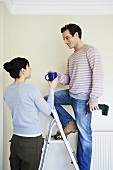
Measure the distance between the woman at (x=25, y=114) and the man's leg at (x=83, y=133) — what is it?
361 millimetres

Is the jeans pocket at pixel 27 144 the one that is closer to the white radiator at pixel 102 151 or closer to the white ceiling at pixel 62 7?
the white radiator at pixel 102 151

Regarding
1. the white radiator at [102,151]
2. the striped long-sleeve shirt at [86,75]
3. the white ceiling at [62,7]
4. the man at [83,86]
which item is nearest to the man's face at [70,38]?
the man at [83,86]

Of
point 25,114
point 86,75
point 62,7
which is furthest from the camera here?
point 62,7

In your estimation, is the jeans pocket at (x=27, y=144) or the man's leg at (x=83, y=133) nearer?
the jeans pocket at (x=27, y=144)

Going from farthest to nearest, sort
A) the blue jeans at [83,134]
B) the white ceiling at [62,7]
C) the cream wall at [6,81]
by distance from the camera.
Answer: the white ceiling at [62,7]
the cream wall at [6,81]
the blue jeans at [83,134]

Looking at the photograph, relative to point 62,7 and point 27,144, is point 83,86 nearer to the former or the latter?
point 27,144

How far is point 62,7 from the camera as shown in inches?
105

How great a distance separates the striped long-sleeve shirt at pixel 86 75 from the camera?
1.98m

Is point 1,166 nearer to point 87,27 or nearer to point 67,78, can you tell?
point 67,78

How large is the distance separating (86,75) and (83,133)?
549mm

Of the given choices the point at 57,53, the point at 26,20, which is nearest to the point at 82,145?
the point at 57,53

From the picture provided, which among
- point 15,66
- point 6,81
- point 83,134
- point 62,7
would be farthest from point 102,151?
point 62,7

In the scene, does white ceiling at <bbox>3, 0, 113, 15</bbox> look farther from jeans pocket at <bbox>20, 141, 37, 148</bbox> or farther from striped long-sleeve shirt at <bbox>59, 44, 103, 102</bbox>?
jeans pocket at <bbox>20, 141, 37, 148</bbox>

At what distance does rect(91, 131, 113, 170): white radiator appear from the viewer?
2611 millimetres
